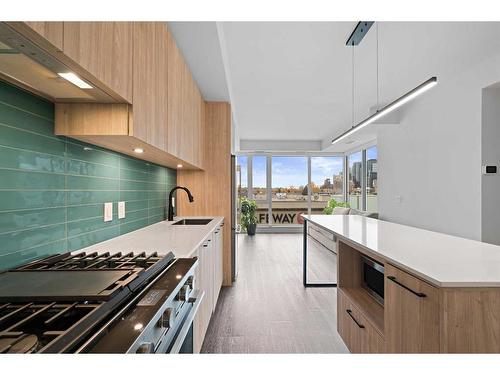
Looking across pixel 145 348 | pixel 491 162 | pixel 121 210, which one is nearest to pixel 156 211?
pixel 121 210

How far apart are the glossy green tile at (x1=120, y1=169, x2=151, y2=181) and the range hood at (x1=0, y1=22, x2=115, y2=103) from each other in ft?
2.76

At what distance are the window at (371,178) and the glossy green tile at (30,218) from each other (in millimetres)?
6230

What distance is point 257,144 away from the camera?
24.4ft

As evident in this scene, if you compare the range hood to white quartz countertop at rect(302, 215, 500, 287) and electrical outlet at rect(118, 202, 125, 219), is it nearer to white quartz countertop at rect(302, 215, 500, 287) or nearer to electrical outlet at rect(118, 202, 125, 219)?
electrical outlet at rect(118, 202, 125, 219)

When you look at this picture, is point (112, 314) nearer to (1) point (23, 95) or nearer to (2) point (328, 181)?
(1) point (23, 95)

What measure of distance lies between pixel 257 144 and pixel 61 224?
638cm

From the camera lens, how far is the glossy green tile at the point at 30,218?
1006mm

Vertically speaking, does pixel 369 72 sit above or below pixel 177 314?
above

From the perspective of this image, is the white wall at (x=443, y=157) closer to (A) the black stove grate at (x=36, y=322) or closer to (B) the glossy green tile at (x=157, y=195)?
(B) the glossy green tile at (x=157, y=195)

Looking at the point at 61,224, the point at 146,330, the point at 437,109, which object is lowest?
the point at 146,330

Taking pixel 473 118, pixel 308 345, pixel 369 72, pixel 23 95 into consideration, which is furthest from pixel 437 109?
pixel 23 95

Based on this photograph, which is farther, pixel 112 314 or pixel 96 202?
pixel 96 202

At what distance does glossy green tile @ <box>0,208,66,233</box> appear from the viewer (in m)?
1.01

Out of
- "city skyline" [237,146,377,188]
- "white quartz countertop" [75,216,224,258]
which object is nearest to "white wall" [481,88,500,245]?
"white quartz countertop" [75,216,224,258]
